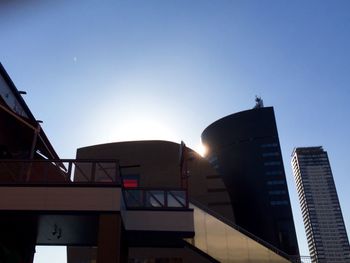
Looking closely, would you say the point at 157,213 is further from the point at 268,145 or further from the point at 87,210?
the point at 268,145

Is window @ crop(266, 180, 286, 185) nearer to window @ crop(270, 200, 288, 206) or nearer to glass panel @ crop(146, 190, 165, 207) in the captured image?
window @ crop(270, 200, 288, 206)

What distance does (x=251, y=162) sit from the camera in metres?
133

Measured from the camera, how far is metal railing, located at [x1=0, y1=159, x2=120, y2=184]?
14008 mm

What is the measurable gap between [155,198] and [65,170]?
15.7 feet

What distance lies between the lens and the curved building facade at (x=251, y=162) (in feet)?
419

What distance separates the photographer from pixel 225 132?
135125 millimetres

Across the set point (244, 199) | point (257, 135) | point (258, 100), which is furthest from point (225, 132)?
point (258, 100)

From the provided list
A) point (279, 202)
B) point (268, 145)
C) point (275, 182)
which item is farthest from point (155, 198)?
point (268, 145)

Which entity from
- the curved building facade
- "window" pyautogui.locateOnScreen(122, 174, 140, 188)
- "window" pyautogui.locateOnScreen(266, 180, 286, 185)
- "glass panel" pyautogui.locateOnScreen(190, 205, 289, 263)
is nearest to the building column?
"glass panel" pyautogui.locateOnScreen(190, 205, 289, 263)

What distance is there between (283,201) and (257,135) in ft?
81.9

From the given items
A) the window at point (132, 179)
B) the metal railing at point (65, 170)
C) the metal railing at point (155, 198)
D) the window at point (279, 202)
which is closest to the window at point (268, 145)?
the window at point (279, 202)

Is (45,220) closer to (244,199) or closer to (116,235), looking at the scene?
(116,235)

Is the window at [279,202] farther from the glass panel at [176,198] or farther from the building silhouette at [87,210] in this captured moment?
the glass panel at [176,198]

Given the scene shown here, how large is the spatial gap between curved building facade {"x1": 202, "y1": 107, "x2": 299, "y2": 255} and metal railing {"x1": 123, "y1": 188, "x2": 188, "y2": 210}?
4433 inches
